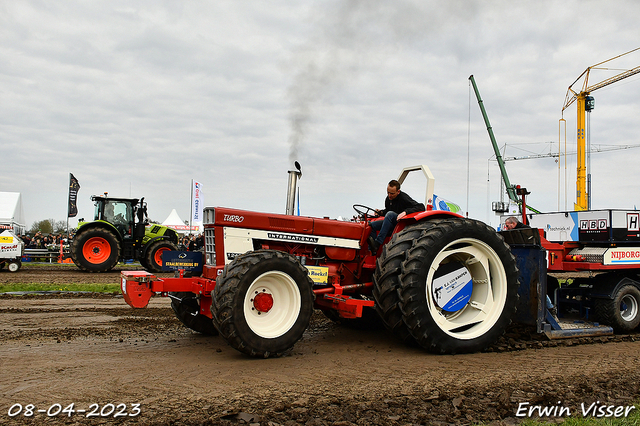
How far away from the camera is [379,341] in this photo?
597 cm

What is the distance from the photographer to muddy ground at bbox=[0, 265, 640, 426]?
3445 mm

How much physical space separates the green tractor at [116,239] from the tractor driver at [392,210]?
37.9 ft

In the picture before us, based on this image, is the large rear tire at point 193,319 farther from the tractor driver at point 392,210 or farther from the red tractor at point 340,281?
the tractor driver at point 392,210

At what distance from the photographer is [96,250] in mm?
16188

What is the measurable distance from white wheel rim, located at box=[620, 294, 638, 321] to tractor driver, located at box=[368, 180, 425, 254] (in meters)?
3.75

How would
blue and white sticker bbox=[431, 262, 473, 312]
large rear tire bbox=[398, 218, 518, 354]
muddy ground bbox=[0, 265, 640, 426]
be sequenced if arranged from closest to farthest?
muddy ground bbox=[0, 265, 640, 426] < large rear tire bbox=[398, 218, 518, 354] < blue and white sticker bbox=[431, 262, 473, 312]

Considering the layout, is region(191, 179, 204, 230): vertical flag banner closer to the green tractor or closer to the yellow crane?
the green tractor

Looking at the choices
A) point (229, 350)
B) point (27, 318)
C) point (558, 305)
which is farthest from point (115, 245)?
point (558, 305)

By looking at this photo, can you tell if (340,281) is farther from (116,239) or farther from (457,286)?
(116,239)

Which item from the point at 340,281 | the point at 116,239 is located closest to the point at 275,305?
the point at 340,281

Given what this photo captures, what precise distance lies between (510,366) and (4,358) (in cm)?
497

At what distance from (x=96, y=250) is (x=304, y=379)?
14.0 meters

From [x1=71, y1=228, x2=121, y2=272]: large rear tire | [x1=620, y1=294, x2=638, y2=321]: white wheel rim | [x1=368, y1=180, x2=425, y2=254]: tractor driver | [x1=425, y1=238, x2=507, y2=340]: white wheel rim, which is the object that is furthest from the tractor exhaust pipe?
[x1=71, y1=228, x2=121, y2=272]: large rear tire

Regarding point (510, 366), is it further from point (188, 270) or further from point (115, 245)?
point (115, 245)
